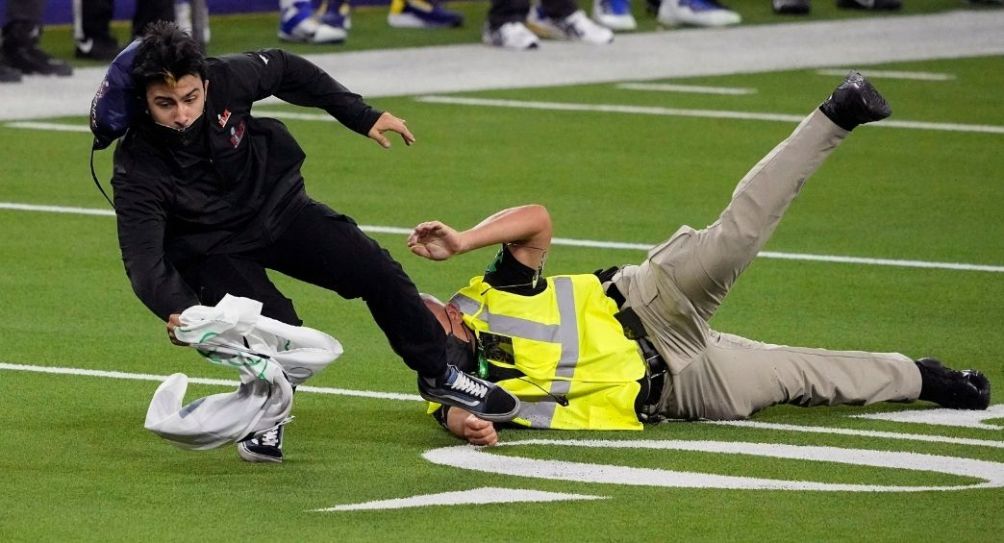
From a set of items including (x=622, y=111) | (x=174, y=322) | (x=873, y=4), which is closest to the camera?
(x=174, y=322)

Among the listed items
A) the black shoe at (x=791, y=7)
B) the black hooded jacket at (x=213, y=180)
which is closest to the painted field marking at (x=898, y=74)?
the black shoe at (x=791, y=7)

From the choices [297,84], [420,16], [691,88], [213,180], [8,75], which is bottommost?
[420,16]

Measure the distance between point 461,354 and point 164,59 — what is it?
4.35 feet

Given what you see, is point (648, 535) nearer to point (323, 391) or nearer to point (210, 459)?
point (210, 459)

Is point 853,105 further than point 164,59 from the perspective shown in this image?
Yes

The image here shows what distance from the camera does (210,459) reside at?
6.04m

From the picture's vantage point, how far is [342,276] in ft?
19.6

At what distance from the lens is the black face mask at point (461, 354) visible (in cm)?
620

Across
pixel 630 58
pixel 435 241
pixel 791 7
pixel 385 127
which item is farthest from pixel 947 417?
pixel 791 7

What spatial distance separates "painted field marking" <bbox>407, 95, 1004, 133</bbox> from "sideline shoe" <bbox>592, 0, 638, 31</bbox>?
3.96 metres

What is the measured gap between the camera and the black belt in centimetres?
630

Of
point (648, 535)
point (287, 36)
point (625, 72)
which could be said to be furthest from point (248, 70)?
point (287, 36)

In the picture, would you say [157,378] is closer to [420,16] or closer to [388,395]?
[388,395]

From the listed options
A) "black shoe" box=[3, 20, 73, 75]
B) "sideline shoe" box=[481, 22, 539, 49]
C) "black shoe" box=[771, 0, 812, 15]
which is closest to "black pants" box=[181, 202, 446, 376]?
"black shoe" box=[3, 20, 73, 75]
